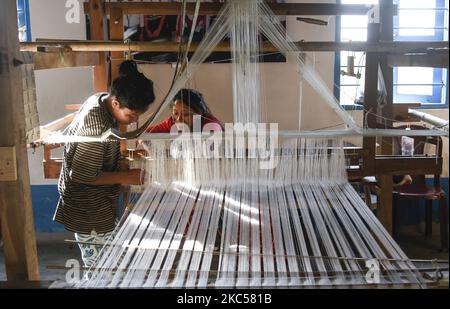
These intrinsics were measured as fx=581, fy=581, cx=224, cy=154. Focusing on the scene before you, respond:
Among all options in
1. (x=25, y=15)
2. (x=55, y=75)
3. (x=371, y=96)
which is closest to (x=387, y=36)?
(x=371, y=96)

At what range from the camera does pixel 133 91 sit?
2.30 m

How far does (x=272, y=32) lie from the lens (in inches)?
92.3

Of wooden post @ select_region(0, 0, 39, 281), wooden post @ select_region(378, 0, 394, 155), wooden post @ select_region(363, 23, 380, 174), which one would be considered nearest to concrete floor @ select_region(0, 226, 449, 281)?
wooden post @ select_region(378, 0, 394, 155)

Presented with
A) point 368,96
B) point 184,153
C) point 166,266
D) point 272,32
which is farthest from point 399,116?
point 166,266

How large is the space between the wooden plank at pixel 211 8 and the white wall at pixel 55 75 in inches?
58.7

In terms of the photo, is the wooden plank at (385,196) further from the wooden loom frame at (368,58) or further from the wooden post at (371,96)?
the wooden post at (371,96)

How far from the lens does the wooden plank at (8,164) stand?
1433 millimetres

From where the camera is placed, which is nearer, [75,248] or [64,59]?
[64,59]

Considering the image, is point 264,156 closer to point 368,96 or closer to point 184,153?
point 184,153

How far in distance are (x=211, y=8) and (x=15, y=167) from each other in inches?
67.4

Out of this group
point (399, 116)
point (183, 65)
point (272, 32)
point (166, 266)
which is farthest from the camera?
point (399, 116)

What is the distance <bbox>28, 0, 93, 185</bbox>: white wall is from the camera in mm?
4352

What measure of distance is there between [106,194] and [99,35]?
2.98 ft

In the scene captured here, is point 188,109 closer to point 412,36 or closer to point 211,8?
point 211,8
